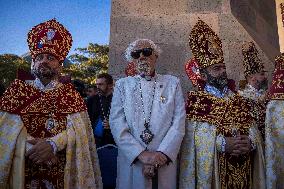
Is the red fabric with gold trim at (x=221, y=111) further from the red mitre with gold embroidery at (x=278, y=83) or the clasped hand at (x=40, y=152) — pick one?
the clasped hand at (x=40, y=152)

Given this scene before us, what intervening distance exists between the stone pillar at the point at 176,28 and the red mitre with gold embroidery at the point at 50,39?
2.93 metres

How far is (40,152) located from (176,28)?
4.62m

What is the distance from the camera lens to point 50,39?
12.5 feet

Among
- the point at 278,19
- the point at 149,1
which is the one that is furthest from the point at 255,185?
the point at 278,19

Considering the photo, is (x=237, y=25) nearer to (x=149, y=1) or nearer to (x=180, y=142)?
(x=149, y=1)

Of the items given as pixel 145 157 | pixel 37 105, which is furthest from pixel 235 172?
pixel 37 105

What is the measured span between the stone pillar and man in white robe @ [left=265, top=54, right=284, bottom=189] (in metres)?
2.99

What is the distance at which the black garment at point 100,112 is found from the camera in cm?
439

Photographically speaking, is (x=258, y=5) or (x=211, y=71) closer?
(x=211, y=71)

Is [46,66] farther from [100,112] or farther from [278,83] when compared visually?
[278,83]

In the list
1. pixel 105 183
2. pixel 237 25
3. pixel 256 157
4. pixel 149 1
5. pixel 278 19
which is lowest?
pixel 105 183

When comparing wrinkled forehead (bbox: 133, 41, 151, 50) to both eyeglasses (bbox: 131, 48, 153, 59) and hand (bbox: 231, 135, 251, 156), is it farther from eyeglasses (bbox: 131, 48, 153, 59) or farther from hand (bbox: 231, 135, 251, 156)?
hand (bbox: 231, 135, 251, 156)

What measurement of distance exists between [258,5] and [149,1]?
9.81 ft

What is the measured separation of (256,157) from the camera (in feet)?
12.5
